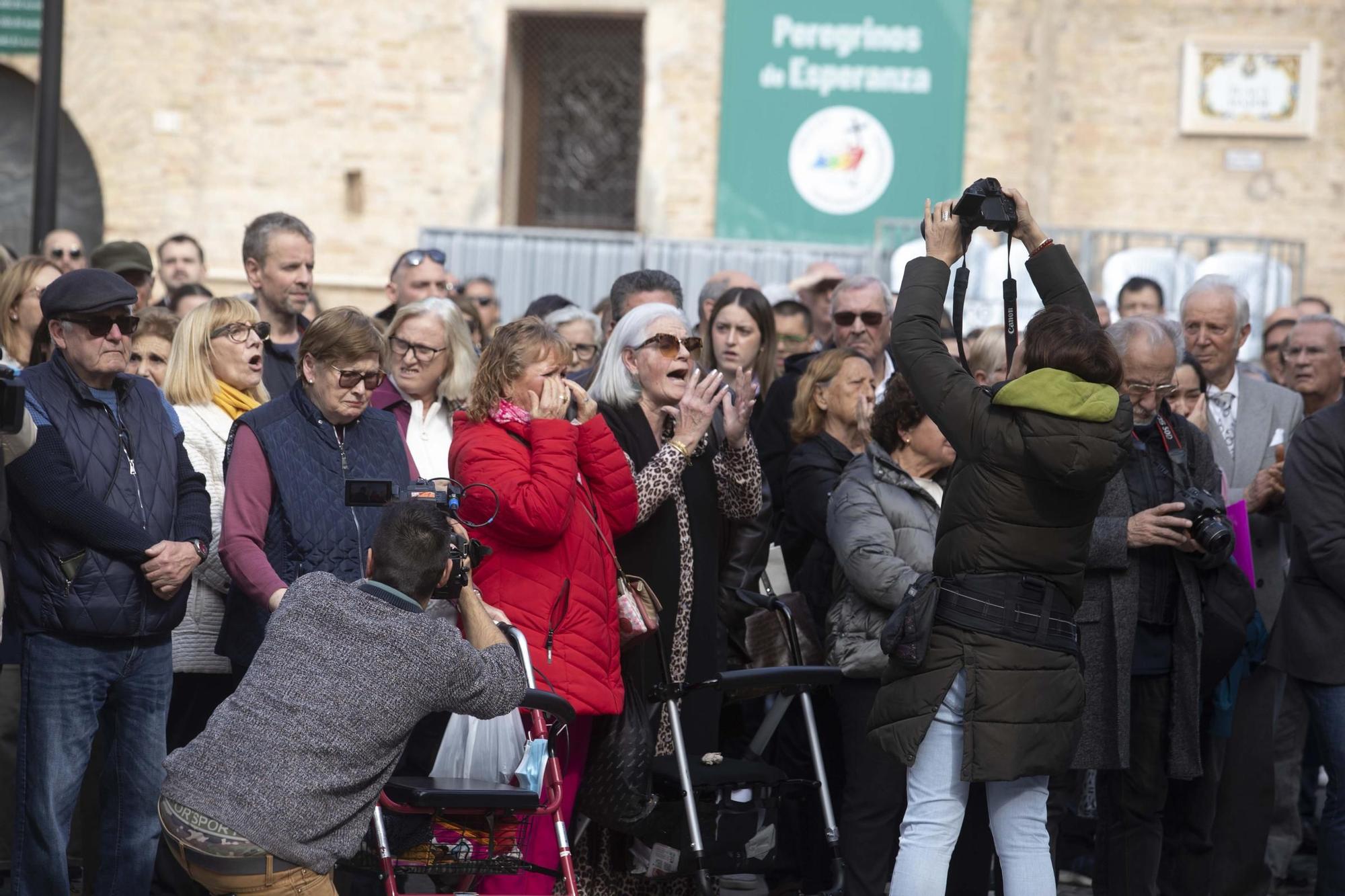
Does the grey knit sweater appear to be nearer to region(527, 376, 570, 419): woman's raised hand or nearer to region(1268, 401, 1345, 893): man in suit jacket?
region(527, 376, 570, 419): woman's raised hand

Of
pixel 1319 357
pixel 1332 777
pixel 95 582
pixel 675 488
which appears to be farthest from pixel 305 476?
pixel 1319 357

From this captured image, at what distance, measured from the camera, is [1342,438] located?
5555 millimetres

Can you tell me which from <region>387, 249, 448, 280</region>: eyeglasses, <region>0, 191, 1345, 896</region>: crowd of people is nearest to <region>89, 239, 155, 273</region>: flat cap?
<region>387, 249, 448, 280</region>: eyeglasses

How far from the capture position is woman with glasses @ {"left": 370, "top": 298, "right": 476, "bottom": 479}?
20.4 ft

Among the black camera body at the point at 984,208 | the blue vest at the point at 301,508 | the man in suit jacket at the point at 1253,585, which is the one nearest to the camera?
the black camera body at the point at 984,208

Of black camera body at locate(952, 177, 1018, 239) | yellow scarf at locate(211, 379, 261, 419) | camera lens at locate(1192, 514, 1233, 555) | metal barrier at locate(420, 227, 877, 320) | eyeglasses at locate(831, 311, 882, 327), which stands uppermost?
metal barrier at locate(420, 227, 877, 320)

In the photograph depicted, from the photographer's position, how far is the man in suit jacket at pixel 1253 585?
19.2ft

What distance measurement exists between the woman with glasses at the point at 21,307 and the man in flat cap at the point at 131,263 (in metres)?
1.42

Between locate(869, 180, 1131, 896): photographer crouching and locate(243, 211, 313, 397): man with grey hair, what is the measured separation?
10.7 feet

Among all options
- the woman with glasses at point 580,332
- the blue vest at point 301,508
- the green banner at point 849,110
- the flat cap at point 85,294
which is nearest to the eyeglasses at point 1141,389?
the blue vest at point 301,508

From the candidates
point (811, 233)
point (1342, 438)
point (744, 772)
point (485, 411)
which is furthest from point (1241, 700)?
point (811, 233)

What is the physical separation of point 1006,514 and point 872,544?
116cm

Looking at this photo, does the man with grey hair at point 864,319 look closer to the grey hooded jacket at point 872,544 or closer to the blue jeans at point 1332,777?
the grey hooded jacket at point 872,544

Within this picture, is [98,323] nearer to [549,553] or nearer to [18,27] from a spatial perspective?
[549,553]
